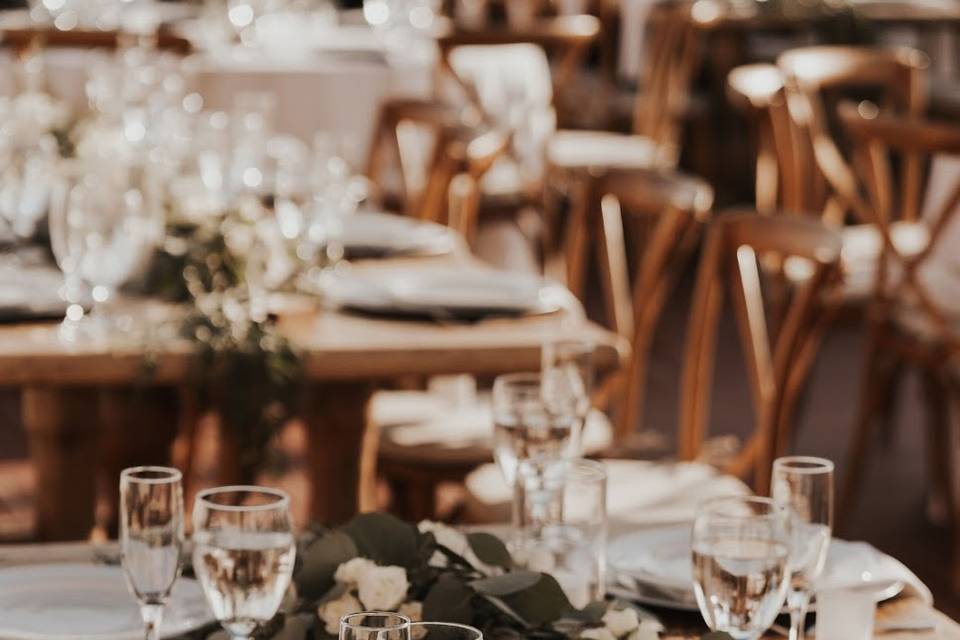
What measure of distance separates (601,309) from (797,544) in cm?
537

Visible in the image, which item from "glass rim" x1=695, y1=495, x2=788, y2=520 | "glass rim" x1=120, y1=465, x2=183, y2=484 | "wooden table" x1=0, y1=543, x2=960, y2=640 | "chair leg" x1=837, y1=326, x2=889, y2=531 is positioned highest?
"glass rim" x1=120, y1=465, x2=183, y2=484

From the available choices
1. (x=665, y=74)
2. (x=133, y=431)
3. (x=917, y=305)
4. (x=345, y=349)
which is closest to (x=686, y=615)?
(x=345, y=349)

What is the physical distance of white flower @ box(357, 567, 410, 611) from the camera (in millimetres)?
1266

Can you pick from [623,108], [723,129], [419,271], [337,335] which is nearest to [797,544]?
[337,335]

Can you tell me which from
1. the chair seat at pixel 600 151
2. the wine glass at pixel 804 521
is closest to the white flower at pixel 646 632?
the wine glass at pixel 804 521

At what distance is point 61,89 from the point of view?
511 cm

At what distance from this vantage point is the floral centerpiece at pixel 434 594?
127 cm

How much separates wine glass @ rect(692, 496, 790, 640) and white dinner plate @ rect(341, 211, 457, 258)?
1.69 meters

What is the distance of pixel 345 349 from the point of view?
2.27 meters

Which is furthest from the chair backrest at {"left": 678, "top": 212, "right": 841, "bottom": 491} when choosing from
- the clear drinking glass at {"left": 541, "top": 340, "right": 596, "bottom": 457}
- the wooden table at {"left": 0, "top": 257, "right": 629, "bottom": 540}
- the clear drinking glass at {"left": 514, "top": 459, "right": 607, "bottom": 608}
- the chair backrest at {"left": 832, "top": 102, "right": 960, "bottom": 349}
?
the clear drinking glass at {"left": 514, "top": 459, "right": 607, "bottom": 608}

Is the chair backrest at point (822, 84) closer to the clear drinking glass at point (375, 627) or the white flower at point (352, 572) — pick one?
the white flower at point (352, 572)

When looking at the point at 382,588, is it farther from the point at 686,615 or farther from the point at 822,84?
the point at 822,84

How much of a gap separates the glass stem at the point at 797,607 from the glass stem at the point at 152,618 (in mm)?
457

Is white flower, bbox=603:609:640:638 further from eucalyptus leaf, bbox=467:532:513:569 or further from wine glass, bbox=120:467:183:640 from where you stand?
wine glass, bbox=120:467:183:640
